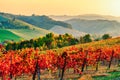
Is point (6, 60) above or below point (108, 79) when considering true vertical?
above

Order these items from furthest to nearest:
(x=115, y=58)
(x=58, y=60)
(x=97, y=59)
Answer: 1. (x=115, y=58)
2. (x=97, y=59)
3. (x=58, y=60)

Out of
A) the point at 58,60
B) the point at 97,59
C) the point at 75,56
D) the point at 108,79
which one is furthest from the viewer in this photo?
the point at 97,59

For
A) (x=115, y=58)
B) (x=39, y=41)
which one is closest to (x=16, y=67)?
(x=115, y=58)

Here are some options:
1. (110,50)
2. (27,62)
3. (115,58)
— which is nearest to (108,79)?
(27,62)

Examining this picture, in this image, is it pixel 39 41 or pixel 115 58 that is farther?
pixel 39 41

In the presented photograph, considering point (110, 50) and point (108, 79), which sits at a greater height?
point (110, 50)

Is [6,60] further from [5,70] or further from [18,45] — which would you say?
[18,45]

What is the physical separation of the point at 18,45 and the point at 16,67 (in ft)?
349

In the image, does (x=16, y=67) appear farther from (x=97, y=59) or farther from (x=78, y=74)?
(x=97, y=59)

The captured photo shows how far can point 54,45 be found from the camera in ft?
637

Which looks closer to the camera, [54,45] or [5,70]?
[5,70]

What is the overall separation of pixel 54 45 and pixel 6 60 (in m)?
106

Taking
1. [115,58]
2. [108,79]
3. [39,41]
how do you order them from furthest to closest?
1. [39,41]
2. [115,58]
3. [108,79]

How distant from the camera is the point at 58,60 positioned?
97.1m
